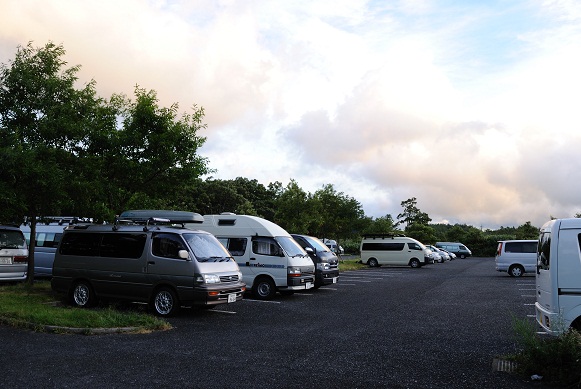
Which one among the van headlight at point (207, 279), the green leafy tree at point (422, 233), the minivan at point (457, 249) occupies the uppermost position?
the green leafy tree at point (422, 233)

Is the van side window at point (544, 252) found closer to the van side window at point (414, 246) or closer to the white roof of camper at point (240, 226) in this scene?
the white roof of camper at point (240, 226)

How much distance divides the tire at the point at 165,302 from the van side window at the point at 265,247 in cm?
452

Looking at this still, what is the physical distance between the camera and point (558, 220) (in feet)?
26.2

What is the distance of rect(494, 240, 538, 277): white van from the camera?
87.5 feet

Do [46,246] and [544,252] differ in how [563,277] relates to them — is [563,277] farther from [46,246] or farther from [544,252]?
[46,246]

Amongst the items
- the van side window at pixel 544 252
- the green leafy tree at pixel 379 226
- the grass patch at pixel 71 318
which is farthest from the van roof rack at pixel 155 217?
the green leafy tree at pixel 379 226

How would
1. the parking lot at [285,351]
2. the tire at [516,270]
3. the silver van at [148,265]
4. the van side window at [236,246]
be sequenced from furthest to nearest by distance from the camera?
the tire at [516,270] < the van side window at [236,246] < the silver van at [148,265] < the parking lot at [285,351]

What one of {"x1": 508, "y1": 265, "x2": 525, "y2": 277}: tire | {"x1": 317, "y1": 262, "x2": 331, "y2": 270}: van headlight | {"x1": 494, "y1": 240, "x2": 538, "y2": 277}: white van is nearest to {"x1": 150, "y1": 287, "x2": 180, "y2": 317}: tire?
{"x1": 317, "y1": 262, "x2": 331, "y2": 270}: van headlight

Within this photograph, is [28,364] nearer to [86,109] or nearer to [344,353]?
[344,353]

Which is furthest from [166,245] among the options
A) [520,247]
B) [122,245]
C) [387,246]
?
[387,246]

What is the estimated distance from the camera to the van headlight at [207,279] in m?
11.4

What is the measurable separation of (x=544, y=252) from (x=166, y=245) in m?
8.06

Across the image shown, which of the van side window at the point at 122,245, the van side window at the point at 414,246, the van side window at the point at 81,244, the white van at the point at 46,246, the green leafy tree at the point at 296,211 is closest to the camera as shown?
the van side window at the point at 122,245

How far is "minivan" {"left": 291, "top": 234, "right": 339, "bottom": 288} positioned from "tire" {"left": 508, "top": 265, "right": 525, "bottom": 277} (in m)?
12.7
